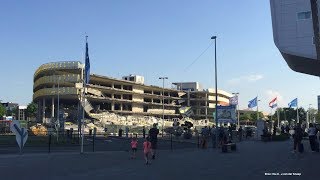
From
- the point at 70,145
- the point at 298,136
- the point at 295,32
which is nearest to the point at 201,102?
the point at 295,32

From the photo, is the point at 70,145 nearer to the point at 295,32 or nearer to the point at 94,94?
the point at 295,32

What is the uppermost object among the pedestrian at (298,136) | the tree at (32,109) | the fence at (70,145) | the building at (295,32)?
the building at (295,32)

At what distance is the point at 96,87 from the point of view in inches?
4523

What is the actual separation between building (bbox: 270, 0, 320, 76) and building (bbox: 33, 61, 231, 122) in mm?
56398

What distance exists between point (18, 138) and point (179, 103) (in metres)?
128

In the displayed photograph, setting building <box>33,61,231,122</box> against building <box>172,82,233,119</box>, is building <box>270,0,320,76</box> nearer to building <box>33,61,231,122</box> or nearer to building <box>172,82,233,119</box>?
building <box>33,61,231,122</box>

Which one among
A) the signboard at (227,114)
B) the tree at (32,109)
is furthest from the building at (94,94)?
the signboard at (227,114)

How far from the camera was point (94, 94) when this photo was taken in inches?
4434

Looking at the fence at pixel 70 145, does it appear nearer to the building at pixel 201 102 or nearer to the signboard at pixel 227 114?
the signboard at pixel 227 114

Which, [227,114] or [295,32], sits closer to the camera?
[227,114]

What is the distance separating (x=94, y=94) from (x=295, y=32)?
247ft

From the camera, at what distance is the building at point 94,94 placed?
10975 centimetres

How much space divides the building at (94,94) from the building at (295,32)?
56398 mm

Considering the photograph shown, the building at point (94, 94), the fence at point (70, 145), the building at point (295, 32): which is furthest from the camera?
the building at point (94, 94)
